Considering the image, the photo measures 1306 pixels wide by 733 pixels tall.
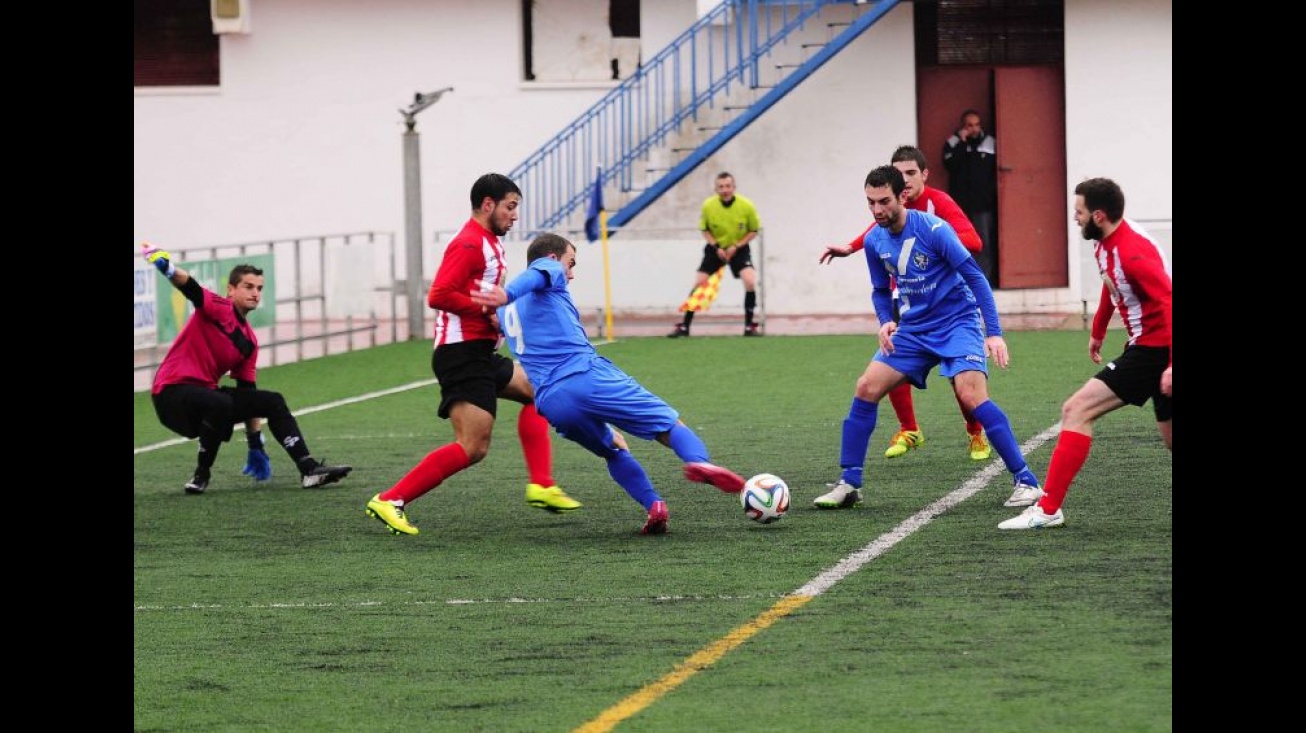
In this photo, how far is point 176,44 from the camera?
93.3ft

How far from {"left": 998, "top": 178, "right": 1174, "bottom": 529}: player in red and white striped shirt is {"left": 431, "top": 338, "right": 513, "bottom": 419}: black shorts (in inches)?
109

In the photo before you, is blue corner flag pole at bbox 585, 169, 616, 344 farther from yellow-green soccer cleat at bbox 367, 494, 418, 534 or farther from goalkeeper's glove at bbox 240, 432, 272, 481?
yellow-green soccer cleat at bbox 367, 494, 418, 534

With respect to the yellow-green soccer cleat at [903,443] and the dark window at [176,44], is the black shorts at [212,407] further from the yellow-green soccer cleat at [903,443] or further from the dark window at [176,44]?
the dark window at [176,44]

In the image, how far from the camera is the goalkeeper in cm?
1262

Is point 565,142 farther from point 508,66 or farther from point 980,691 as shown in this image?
point 980,691

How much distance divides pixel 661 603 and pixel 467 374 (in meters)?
2.52

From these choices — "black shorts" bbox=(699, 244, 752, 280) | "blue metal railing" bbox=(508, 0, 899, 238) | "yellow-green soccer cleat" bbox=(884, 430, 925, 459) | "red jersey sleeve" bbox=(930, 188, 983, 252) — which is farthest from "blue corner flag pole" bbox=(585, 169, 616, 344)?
"red jersey sleeve" bbox=(930, 188, 983, 252)

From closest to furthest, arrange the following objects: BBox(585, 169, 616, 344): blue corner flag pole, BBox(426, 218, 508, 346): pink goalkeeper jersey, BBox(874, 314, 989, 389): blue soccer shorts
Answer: BBox(426, 218, 508, 346): pink goalkeeper jersey < BBox(874, 314, 989, 389): blue soccer shorts < BBox(585, 169, 616, 344): blue corner flag pole

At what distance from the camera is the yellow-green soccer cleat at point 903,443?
13039mm

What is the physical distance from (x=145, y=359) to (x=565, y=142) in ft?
29.6

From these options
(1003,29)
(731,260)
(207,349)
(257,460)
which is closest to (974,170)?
(1003,29)

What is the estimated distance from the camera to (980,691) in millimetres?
6746

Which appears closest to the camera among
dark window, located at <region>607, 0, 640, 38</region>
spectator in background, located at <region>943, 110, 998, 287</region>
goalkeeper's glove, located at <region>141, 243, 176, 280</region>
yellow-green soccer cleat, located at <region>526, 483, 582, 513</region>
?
yellow-green soccer cleat, located at <region>526, 483, 582, 513</region>
